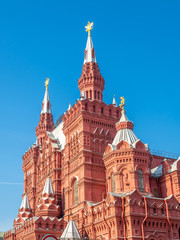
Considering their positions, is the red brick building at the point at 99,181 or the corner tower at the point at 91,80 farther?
the corner tower at the point at 91,80

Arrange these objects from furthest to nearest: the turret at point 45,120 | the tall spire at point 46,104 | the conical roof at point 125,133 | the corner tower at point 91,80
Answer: the tall spire at point 46,104
the turret at point 45,120
the corner tower at point 91,80
the conical roof at point 125,133

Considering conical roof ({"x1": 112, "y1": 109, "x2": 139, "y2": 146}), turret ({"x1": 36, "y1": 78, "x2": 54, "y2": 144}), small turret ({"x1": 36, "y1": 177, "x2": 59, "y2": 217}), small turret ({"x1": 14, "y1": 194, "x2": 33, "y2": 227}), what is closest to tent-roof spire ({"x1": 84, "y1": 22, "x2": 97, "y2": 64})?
conical roof ({"x1": 112, "y1": 109, "x2": 139, "y2": 146})

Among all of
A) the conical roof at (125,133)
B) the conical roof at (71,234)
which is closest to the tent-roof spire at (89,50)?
the conical roof at (125,133)

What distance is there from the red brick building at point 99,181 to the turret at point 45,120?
408 inches

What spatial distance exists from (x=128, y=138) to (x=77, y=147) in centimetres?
834

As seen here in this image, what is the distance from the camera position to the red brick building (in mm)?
36812

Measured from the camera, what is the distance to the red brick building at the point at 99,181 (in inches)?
1449

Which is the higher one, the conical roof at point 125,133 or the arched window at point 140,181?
the conical roof at point 125,133

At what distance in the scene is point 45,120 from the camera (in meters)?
72.5

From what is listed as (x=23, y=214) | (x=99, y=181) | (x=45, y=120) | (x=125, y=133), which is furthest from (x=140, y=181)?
(x=45, y=120)

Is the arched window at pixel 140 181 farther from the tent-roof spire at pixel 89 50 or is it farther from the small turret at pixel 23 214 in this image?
the tent-roof spire at pixel 89 50

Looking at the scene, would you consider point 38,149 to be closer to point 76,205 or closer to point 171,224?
point 76,205

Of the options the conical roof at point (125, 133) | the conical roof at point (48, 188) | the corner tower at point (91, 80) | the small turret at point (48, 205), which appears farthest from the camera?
the corner tower at point (91, 80)

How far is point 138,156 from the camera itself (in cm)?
4341
